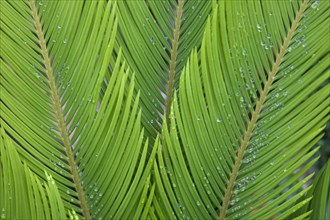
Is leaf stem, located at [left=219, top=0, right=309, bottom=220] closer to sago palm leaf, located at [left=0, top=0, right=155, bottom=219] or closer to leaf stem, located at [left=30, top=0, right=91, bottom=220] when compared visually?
sago palm leaf, located at [left=0, top=0, right=155, bottom=219]

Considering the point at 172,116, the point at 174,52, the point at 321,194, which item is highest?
the point at 174,52

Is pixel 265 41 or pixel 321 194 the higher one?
pixel 265 41

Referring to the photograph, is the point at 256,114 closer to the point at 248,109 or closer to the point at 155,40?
the point at 248,109

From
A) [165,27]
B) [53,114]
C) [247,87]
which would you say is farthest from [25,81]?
[247,87]

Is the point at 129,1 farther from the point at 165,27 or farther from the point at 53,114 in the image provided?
the point at 53,114

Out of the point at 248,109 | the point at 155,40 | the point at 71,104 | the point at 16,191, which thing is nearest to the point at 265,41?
the point at 248,109

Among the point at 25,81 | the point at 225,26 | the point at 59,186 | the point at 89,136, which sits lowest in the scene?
the point at 59,186
